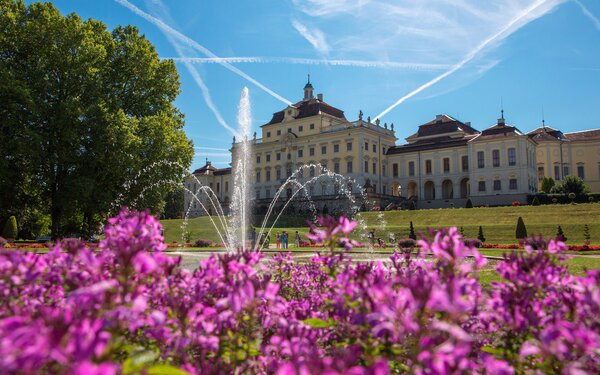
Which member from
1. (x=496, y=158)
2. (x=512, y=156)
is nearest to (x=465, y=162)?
(x=496, y=158)

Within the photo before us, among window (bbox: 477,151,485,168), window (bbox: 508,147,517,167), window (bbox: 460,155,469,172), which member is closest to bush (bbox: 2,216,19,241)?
window (bbox: 460,155,469,172)

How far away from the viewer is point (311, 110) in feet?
204

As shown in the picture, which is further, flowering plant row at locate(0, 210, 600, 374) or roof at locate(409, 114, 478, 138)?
roof at locate(409, 114, 478, 138)

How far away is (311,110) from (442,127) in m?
18.1

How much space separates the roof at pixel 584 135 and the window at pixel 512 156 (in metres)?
14.7

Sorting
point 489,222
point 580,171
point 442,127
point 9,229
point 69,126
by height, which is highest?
point 442,127

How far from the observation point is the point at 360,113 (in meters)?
59.4

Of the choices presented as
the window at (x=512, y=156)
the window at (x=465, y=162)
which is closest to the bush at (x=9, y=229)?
the window at (x=465, y=162)

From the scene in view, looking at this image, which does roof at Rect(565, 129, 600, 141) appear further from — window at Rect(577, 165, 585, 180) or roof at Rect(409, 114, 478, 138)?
roof at Rect(409, 114, 478, 138)

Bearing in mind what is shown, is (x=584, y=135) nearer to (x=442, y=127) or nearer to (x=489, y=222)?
(x=442, y=127)

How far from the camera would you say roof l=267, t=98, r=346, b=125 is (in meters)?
62.0

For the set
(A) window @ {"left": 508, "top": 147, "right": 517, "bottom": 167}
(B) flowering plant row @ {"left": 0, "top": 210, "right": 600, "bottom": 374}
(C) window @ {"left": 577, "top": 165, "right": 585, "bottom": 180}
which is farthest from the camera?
(C) window @ {"left": 577, "top": 165, "right": 585, "bottom": 180}

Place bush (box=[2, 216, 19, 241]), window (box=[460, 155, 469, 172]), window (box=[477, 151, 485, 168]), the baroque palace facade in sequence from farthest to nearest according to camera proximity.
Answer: window (box=[460, 155, 469, 172]) < window (box=[477, 151, 485, 168]) < the baroque palace facade < bush (box=[2, 216, 19, 241])

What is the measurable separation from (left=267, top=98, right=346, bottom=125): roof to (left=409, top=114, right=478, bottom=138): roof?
11.4m
